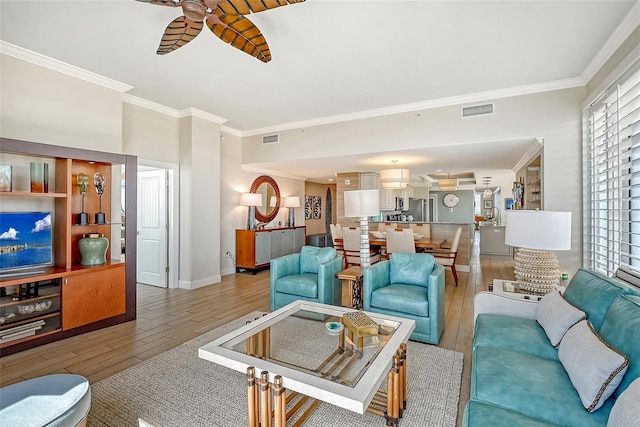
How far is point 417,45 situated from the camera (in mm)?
2971

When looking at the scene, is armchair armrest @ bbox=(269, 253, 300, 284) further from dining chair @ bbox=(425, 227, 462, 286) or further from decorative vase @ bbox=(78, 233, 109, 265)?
dining chair @ bbox=(425, 227, 462, 286)

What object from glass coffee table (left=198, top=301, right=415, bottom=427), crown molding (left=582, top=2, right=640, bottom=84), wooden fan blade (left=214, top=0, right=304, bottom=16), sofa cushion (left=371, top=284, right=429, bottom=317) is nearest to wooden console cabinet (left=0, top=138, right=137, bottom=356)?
glass coffee table (left=198, top=301, right=415, bottom=427)

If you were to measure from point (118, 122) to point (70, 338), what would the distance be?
2.64 m

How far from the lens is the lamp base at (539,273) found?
2.69 metres

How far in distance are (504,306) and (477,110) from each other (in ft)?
9.51

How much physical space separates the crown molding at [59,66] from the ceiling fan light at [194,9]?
2.30 m

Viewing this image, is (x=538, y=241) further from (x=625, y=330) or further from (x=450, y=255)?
(x=450, y=255)

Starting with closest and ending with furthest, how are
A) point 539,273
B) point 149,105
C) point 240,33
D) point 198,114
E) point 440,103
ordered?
point 240,33
point 539,273
point 440,103
point 149,105
point 198,114

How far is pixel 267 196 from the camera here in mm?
7066

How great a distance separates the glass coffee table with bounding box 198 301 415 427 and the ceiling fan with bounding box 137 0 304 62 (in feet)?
6.97

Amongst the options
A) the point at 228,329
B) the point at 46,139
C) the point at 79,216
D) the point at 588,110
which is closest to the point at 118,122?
the point at 46,139

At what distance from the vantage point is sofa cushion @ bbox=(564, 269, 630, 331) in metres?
1.75

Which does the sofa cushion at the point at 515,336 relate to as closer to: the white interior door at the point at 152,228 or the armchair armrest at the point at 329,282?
the armchair armrest at the point at 329,282

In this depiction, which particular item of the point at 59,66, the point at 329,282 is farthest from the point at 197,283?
the point at 59,66
